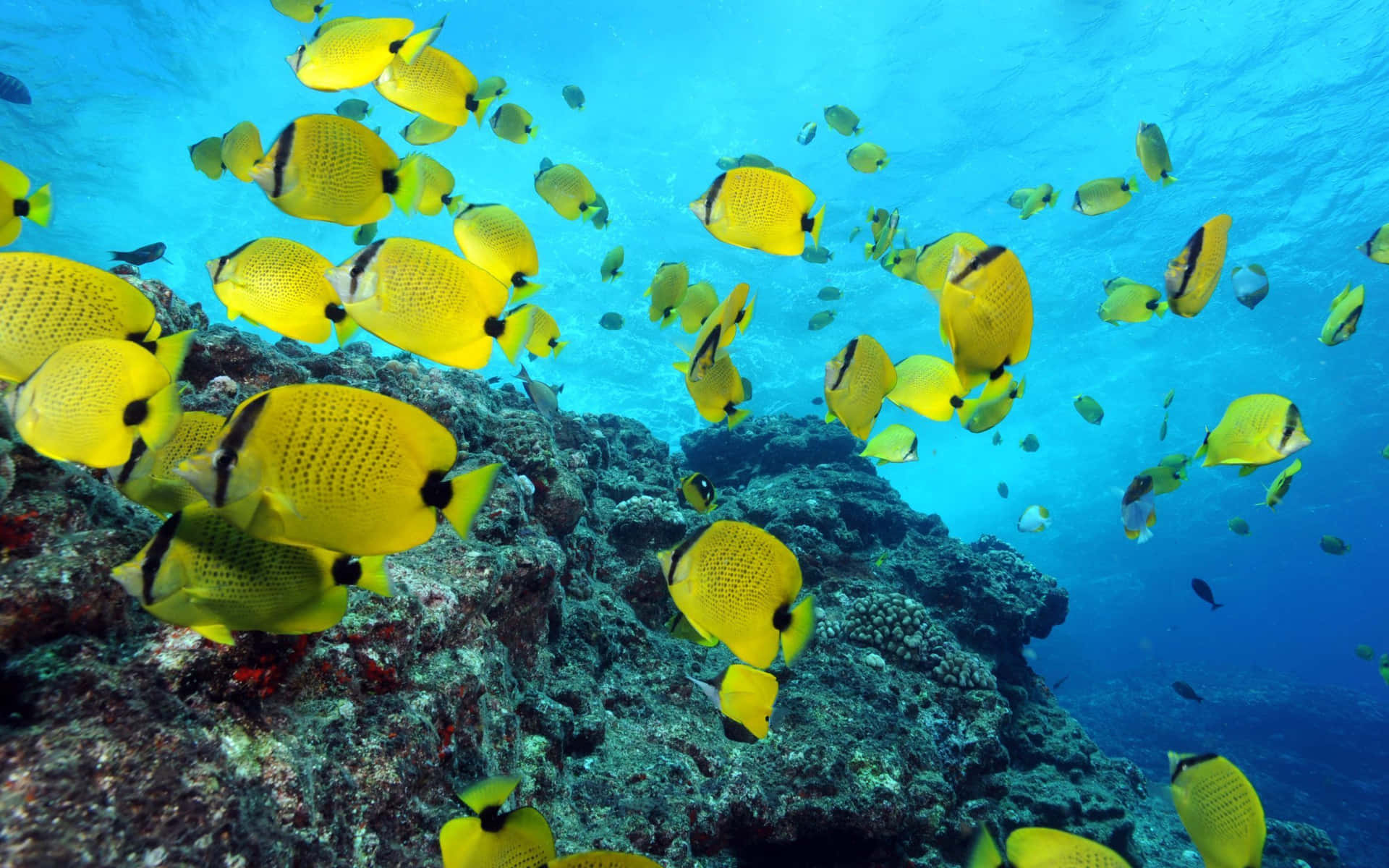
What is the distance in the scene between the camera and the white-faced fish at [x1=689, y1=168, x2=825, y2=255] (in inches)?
93.6

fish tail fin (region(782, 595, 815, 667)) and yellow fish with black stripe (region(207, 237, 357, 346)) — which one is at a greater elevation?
fish tail fin (region(782, 595, 815, 667))

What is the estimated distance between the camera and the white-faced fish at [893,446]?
14.4 feet

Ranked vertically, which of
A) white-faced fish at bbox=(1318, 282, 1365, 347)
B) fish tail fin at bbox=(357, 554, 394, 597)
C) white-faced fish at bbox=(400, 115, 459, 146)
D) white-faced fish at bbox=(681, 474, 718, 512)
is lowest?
fish tail fin at bbox=(357, 554, 394, 597)

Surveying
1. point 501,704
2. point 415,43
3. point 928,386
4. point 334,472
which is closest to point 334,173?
point 415,43

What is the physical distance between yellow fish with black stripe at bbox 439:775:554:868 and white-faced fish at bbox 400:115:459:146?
3.73 meters

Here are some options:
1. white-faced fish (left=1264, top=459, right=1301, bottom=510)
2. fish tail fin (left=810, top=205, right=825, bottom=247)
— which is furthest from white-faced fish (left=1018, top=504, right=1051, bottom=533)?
fish tail fin (left=810, top=205, right=825, bottom=247)

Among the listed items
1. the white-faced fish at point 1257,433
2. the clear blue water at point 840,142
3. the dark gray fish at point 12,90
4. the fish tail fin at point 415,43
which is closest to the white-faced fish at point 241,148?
the fish tail fin at point 415,43

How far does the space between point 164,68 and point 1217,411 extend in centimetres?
6498

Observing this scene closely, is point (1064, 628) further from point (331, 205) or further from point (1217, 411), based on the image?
point (331, 205)

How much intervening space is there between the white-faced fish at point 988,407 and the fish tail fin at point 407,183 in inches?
96.5

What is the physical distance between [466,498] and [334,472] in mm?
289

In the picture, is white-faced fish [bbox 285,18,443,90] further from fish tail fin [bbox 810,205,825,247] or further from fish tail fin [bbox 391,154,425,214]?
fish tail fin [bbox 810,205,825,247]

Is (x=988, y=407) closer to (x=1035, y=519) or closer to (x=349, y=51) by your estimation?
(x=349, y=51)

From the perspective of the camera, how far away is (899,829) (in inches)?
150
